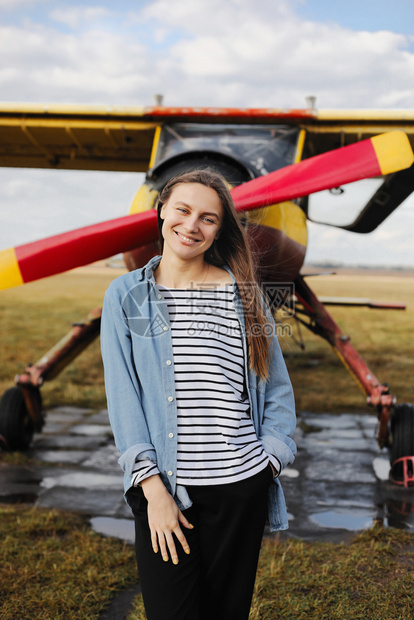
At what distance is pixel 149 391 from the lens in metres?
1.33

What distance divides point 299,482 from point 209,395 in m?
2.86

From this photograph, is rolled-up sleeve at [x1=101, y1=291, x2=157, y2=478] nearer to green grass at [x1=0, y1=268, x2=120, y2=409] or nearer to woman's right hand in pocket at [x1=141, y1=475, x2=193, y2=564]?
woman's right hand in pocket at [x1=141, y1=475, x2=193, y2=564]

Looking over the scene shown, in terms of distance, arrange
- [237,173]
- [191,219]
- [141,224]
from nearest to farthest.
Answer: [191,219] → [141,224] → [237,173]

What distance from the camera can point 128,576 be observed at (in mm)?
2557

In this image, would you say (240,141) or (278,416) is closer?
(278,416)

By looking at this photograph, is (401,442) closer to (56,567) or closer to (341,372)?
(56,567)

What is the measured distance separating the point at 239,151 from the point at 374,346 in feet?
30.9

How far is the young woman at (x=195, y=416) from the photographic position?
4.22 feet

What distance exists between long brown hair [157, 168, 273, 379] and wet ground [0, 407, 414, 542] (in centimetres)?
201

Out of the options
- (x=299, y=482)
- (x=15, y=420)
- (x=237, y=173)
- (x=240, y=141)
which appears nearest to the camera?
(x=237, y=173)

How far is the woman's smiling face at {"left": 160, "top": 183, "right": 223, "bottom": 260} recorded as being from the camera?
146cm

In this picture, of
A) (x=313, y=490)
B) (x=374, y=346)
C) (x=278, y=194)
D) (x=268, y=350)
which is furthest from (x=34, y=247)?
(x=374, y=346)

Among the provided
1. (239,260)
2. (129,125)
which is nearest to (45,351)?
(129,125)

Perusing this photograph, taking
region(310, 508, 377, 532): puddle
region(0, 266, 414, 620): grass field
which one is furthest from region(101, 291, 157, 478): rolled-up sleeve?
region(310, 508, 377, 532): puddle
